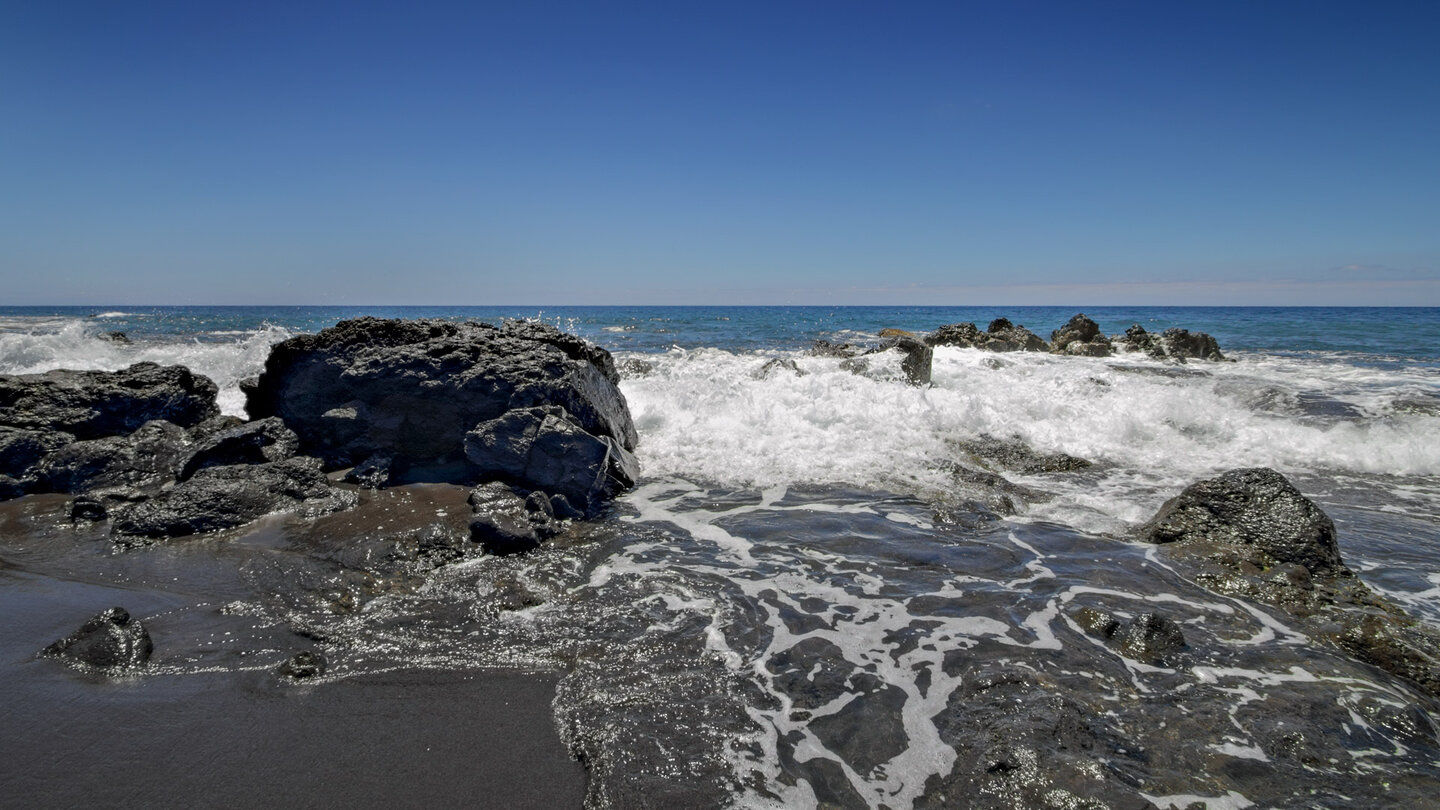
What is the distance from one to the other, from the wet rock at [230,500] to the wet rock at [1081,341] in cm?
2372

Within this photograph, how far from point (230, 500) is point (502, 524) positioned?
2523 mm

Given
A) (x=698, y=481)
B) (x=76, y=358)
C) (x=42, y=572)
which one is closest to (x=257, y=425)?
(x=42, y=572)

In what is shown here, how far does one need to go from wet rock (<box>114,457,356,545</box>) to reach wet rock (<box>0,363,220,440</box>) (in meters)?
2.50

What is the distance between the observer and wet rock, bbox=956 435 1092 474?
859cm

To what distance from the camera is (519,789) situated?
2.86 meters

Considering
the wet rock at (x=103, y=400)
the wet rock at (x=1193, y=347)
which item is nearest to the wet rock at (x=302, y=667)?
the wet rock at (x=103, y=400)

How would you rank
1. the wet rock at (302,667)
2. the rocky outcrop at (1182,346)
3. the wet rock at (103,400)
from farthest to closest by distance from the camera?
the rocky outcrop at (1182,346) → the wet rock at (103,400) → the wet rock at (302,667)

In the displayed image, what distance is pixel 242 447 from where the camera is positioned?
6.72 metres

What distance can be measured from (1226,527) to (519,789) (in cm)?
608

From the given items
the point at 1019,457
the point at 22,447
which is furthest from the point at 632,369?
the point at 22,447

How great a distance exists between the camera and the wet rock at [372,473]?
6.77 m

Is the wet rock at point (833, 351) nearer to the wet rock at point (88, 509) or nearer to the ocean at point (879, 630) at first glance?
the ocean at point (879, 630)

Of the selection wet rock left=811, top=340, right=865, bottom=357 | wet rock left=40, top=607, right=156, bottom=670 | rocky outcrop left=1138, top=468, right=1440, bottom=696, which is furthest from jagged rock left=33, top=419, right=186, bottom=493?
wet rock left=811, top=340, right=865, bottom=357

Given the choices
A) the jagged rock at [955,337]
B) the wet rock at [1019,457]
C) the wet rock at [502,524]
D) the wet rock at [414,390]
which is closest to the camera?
the wet rock at [502,524]
